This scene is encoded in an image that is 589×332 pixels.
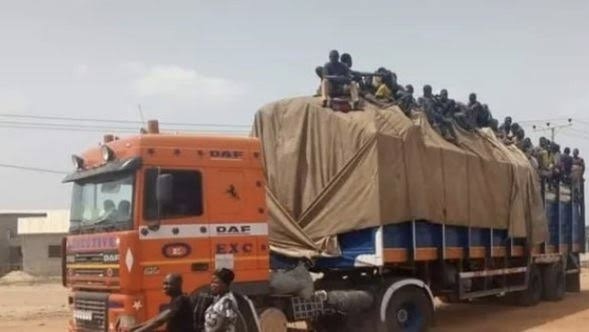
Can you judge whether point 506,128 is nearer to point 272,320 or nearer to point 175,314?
point 272,320

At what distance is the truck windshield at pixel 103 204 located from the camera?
8484mm

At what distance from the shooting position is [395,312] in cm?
1132

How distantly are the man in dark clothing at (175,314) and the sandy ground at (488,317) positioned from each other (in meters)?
7.86

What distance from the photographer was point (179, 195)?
8773 millimetres

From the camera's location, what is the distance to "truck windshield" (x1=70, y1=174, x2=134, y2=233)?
334 inches

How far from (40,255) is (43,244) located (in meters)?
0.65

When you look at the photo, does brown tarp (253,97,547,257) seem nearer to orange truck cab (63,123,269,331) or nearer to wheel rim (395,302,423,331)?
wheel rim (395,302,423,331)

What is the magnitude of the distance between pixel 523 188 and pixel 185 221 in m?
8.18

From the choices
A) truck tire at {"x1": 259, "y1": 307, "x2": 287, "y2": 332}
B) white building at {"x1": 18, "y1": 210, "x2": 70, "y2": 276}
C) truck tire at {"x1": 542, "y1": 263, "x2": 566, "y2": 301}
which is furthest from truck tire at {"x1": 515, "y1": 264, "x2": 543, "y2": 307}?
white building at {"x1": 18, "y1": 210, "x2": 70, "y2": 276}

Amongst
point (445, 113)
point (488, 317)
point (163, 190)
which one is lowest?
point (488, 317)

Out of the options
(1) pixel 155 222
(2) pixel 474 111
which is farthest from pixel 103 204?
(2) pixel 474 111

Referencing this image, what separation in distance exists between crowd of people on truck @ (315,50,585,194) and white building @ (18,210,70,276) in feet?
107

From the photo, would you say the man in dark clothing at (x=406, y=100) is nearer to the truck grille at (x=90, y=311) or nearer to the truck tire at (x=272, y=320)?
the truck tire at (x=272, y=320)

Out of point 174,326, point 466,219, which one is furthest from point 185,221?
point 466,219
